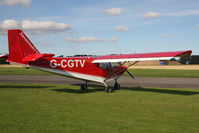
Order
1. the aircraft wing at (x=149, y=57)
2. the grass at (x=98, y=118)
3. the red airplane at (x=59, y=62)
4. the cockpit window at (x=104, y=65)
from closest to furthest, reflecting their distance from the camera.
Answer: the grass at (x=98, y=118) < the aircraft wing at (x=149, y=57) < the red airplane at (x=59, y=62) < the cockpit window at (x=104, y=65)

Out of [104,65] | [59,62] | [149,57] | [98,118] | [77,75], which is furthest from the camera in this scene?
[104,65]

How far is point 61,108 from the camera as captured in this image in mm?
10414

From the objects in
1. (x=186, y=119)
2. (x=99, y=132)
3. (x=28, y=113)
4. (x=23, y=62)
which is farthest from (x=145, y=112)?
(x=23, y=62)

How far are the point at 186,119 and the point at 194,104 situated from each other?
351 centimetres

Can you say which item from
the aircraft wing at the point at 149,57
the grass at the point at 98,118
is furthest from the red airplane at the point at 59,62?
the grass at the point at 98,118

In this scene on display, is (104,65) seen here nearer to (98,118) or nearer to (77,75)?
(77,75)

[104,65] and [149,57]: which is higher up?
[149,57]

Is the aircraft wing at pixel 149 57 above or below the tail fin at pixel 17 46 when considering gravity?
below

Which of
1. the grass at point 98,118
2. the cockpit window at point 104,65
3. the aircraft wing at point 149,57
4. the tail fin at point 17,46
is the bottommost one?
the grass at point 98,118

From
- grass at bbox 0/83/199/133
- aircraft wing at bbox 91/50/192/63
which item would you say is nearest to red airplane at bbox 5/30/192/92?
aircraft wing at bbox 91/50/192/63

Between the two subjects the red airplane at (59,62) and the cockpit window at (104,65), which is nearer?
the red airplane at (59,62)

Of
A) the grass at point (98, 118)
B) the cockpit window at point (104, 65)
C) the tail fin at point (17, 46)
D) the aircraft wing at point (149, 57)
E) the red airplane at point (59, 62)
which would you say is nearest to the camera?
the grass at point (98, 118)

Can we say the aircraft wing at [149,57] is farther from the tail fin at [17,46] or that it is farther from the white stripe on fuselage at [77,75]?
the tail fin at [17,46]

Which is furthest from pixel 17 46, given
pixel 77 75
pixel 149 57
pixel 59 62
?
pixel 149 57
